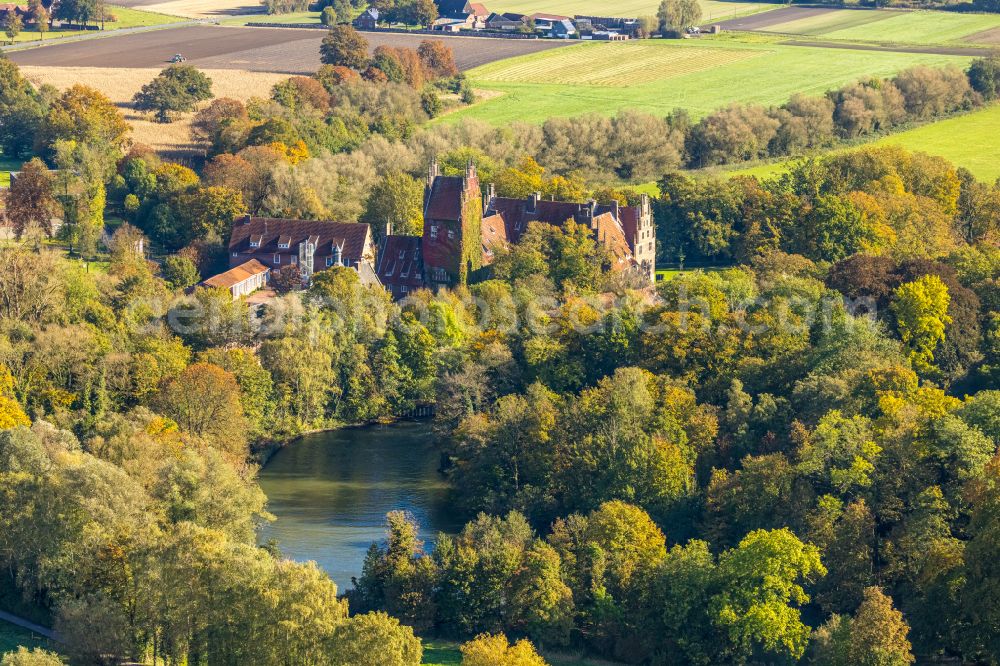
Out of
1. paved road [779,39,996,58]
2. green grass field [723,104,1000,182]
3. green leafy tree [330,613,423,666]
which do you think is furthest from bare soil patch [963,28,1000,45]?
green leafy tree [330,613,423,666]

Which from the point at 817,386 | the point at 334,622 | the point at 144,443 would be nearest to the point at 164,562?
the point at 334,622

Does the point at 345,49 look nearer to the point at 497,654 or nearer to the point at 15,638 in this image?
the point at 15,638

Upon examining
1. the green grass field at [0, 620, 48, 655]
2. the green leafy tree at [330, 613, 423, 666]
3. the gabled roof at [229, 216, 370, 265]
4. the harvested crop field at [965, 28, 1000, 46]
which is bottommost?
the green grass field at [0, 620, 48, 655]

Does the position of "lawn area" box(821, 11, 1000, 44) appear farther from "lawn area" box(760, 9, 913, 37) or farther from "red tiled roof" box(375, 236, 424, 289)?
"red tiled roof" box(375, 236, 424, 289)

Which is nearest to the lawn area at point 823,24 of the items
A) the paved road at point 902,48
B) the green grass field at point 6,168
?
the paved road at point 902,48

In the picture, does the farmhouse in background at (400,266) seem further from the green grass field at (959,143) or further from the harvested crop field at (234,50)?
the harvested crop field at (234,50)

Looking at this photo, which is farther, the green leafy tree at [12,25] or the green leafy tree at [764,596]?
the green leafy tree at [12,25]
